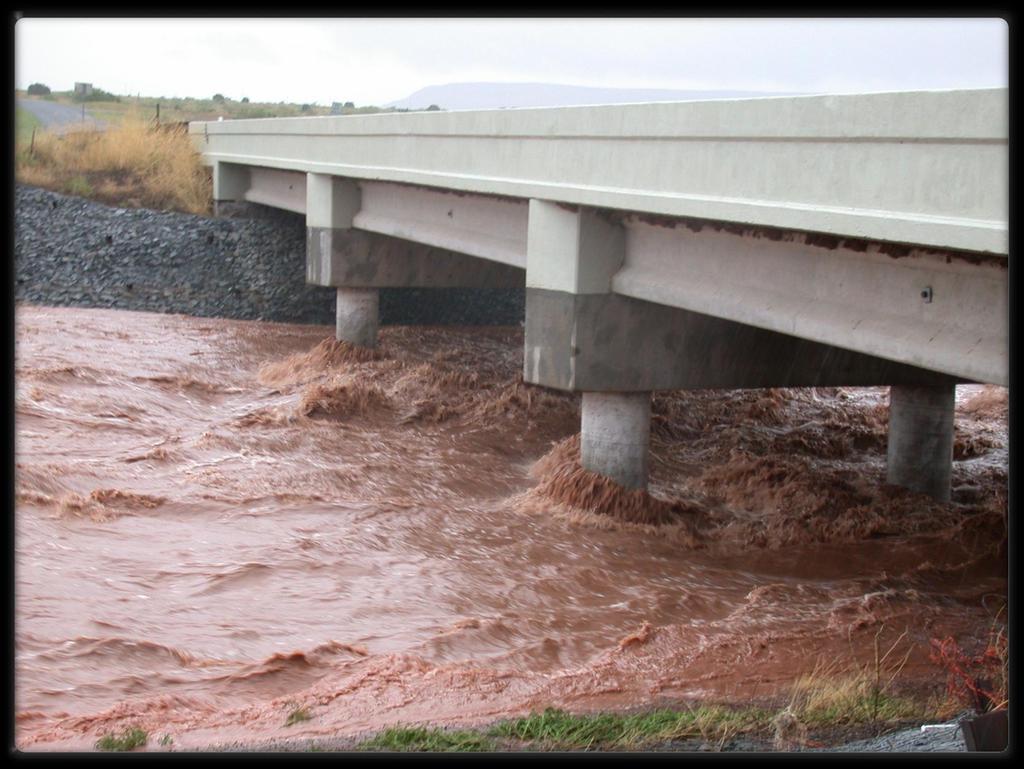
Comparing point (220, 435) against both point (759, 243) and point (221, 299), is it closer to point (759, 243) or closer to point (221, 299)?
point (759, 243)

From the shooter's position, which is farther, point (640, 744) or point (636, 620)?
point (636, 620)

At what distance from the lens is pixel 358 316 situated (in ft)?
74.6

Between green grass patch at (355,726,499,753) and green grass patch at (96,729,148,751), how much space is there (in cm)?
122

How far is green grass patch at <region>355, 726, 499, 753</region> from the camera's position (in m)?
6.44

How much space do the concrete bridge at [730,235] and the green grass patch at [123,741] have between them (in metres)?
5.38

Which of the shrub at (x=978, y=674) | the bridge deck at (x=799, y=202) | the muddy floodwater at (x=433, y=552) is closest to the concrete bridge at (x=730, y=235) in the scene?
the bridge deck at (x=799, y=202)

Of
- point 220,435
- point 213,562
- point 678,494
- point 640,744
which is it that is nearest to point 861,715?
point 640,744

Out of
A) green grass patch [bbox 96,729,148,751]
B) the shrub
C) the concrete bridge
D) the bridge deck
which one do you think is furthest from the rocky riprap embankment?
green grass patch [bbox 96,729,148,751]

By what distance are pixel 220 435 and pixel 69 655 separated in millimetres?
7700

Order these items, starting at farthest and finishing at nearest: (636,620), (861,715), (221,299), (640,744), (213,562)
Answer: (221,299) → (213,562) → (636,620) → (861,715) → (640,744)

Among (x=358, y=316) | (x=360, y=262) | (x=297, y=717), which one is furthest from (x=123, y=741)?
(x=358, y=316)

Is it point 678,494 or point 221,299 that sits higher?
point 221,299

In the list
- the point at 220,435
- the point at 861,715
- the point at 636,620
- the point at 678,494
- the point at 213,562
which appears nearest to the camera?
the point at 861,715

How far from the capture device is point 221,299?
2738cm
